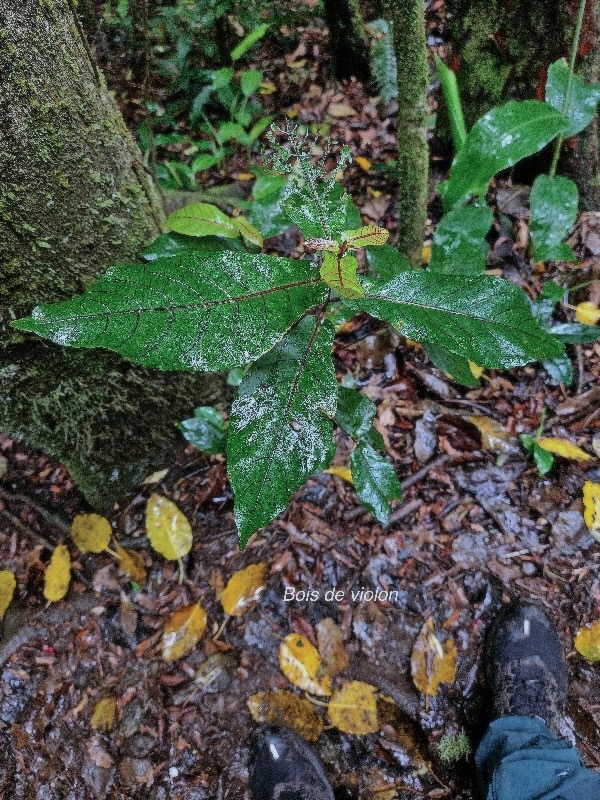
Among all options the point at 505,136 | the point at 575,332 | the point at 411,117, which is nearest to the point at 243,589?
the point at 575,332

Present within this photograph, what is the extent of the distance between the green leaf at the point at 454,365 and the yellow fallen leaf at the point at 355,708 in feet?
3.75

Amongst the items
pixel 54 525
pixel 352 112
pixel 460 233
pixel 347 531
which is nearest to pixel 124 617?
pixel 54 525

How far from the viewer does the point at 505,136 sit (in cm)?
187

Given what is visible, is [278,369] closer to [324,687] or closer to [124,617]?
[324,687]

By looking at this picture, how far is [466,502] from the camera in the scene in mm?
2070

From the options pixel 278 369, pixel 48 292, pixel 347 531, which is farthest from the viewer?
pixel 347 531

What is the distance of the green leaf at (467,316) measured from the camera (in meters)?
0.97

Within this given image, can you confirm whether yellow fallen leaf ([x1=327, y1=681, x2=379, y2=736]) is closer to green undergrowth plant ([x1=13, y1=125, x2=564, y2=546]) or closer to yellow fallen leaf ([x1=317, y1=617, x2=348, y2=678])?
yellow fallen leaf ([x1=317, y1=617, x2=348, y2=678])

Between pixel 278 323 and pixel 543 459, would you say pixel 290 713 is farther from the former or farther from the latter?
pixel 278 323

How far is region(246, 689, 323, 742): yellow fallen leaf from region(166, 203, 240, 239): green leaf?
1.59 metres

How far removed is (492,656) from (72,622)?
1612 millimetres

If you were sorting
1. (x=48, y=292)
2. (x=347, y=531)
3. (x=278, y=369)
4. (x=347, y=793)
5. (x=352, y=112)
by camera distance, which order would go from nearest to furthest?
(x=278, y=369), (x=48, y=292), (x=347, y=793), (x=347, y=531), (x=352, y=112)

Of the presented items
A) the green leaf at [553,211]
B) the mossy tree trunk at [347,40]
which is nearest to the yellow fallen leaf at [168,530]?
the green leaf at [553,211]

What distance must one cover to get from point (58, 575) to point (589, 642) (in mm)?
2029
